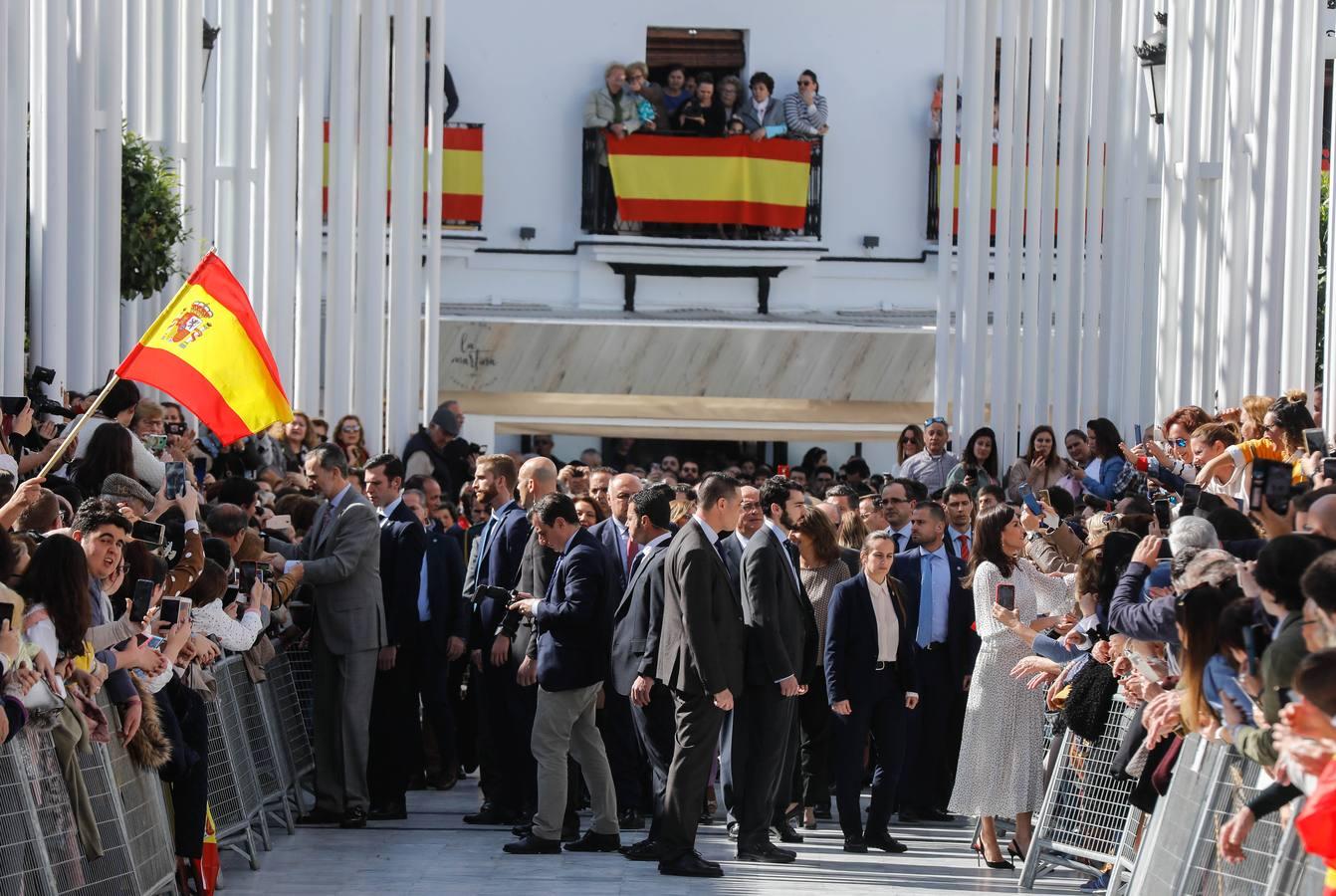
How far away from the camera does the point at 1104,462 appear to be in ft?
48.6

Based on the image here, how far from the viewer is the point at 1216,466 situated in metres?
10.4

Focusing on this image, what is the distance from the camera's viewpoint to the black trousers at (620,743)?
10.5m

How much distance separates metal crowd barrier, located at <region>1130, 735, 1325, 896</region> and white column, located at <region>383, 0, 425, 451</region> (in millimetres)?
13549

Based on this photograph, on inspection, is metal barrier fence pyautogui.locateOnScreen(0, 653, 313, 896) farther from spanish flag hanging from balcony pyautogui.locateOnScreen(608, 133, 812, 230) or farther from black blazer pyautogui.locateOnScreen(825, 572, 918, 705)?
spanish flag hanging from balcony pyautogui.locateOnScreen(608, 133, 812, 230)

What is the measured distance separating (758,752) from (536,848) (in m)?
1.13

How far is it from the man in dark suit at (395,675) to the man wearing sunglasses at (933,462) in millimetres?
7098

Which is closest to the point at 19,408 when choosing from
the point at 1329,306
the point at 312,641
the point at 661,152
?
the point at 312,641

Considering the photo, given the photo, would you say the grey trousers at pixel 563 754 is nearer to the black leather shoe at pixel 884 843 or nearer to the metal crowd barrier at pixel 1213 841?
the black leather shoe at pixel 884 843

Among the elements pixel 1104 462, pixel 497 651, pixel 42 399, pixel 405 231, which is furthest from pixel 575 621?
pixel 405 231

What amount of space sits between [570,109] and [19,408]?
17201 millimetres

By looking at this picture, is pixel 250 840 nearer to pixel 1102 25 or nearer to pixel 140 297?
pixel 140 297

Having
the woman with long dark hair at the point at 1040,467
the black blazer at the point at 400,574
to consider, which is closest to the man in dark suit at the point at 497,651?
the black blazer at the point at 400,574

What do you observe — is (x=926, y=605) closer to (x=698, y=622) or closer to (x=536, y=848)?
(x=698, y=622)

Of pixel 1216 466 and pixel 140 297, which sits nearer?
pixel 1216 466
